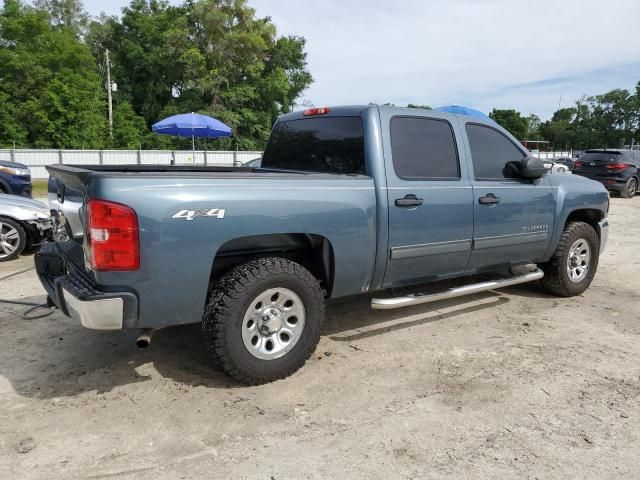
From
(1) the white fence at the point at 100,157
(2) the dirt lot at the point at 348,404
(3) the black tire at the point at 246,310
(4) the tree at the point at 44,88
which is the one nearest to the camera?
(2) the dirt lot at the point at 348,404

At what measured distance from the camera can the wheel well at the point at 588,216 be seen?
5.40 m

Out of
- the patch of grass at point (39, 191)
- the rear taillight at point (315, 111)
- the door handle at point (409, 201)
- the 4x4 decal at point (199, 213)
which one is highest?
the rear taillight at point (315, 111)

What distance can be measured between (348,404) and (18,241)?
563 centimetres

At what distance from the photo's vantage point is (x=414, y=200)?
151 inches

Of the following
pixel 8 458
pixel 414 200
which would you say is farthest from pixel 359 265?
pixel 8 458

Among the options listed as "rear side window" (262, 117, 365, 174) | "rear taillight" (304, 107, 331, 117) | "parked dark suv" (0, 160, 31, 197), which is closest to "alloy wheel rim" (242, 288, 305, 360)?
"rear side window" (262, 117, 365, 174)

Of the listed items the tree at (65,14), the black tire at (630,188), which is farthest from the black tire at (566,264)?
the tree at (65,14)

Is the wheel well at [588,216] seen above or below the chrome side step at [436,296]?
above

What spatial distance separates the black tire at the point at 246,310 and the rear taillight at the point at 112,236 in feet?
1.95

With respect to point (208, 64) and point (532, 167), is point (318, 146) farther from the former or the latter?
point (208, 64)

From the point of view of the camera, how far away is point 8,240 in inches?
266

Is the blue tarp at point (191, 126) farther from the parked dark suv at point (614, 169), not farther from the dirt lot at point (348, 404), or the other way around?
the parked dark suv at point (614, 169)

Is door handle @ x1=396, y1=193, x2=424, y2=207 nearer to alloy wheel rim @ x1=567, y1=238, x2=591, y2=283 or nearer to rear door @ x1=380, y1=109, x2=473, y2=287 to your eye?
rear door @ x1=380, y1=109, x2=473, y2=287

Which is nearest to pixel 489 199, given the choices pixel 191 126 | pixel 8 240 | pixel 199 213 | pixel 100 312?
pixel 199 213
